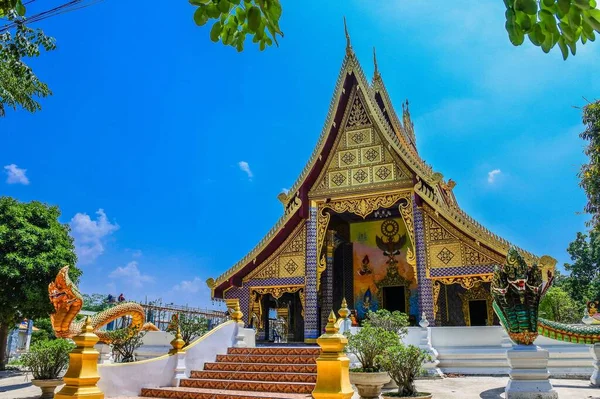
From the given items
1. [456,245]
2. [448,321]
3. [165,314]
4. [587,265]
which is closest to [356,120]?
[456,245]

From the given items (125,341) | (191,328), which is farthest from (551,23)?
(191,328)

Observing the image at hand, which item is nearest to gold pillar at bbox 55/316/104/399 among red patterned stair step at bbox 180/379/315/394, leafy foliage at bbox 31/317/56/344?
red patterned stair step at bbox 180/379/315/394

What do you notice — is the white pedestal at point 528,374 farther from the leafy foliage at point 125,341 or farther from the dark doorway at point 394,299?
the dark doorway at point 394,299

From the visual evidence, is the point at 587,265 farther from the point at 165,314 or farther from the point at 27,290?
the point at 27,290

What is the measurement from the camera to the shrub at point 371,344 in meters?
6.37

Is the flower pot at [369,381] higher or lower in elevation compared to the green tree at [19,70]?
lower

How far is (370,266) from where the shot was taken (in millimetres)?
14289

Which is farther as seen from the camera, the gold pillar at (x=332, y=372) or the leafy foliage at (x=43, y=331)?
the leafy foliage at (x=43, y=331)

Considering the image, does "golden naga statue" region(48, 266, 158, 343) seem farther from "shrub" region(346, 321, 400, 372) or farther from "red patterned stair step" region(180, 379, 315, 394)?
"shrub" region(346, 321, 400, 372)

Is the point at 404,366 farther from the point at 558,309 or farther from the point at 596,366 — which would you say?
the point at 558,309

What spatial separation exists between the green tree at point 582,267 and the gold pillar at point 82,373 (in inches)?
1063

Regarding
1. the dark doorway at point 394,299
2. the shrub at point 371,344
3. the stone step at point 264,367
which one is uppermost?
the dark doorway at point 394,299

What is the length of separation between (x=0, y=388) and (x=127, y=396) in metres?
4.57

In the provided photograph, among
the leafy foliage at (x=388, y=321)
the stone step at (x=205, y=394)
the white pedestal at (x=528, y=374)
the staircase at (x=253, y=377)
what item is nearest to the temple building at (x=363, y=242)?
the leafy foliage at (x=388, y=321)
